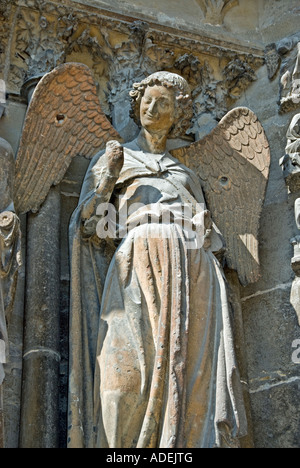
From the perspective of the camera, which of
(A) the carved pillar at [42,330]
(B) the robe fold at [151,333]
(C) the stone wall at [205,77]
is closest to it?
(B) the robe fold at [151,333]

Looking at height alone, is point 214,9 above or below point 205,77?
above

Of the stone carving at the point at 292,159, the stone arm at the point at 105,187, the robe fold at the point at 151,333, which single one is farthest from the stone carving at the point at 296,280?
the stone arm at the point at 105,187

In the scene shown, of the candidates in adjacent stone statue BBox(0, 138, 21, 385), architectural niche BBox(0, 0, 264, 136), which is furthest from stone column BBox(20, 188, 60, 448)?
architectural niche BBox(0, 0, 264, 136)

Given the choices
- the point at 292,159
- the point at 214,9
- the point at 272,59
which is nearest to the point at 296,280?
the point at 292,159

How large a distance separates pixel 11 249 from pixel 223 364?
4.57 ft

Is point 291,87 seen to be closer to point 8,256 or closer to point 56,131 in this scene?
point 56,131

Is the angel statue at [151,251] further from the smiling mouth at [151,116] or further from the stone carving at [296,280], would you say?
the stone carving at [296,280]

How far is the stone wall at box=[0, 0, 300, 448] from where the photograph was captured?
644 cm

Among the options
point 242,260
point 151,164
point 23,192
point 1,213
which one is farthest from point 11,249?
point 242,260

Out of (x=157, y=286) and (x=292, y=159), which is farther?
(x=292, y=159)

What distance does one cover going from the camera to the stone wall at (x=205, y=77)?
6.44 m

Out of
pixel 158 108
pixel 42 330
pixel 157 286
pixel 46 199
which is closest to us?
pixel 157 286

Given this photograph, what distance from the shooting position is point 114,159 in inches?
245

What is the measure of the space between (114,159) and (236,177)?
47.4 inches
